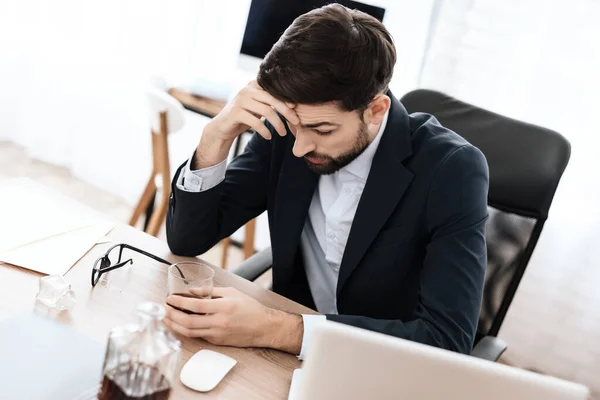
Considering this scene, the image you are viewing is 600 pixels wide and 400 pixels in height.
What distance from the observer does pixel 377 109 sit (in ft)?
4.04

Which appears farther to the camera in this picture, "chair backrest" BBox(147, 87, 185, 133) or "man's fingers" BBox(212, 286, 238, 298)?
"chair backrest" BBox(147, 87, 185, 133)

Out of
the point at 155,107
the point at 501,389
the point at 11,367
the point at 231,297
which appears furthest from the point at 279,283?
the point at 155,107

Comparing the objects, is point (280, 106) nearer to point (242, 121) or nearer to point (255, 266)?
point (242, 121)

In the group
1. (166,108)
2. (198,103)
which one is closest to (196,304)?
(166,108)

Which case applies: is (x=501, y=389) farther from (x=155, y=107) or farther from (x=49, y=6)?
(x=49, y=6)

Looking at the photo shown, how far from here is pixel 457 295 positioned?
1.11 m

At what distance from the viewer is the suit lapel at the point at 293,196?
4.47ft

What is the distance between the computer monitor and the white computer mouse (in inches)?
68.4

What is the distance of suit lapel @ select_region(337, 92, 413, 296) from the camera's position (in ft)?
4.11

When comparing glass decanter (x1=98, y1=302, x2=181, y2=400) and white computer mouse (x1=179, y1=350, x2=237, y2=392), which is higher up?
glass decanter (x1=98, y1=302, x2=181, y2=400)

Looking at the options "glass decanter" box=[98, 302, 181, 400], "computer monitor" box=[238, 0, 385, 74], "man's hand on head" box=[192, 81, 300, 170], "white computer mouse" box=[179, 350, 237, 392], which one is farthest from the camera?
"computer monitor" box=[238, 0, 385, 74]

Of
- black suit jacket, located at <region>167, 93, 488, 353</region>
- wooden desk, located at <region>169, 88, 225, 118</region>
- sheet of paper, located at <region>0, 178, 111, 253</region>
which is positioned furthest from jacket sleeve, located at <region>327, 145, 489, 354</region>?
wooden desk, located at <region>169, 88, 225, 118</region>

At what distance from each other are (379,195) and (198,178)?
0.38 m

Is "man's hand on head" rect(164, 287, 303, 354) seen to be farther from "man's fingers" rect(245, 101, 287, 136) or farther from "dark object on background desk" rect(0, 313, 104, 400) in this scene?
"man's fingers" rect(245, 101, 287, 136)
